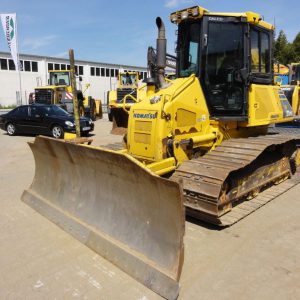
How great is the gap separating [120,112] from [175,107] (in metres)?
7.77

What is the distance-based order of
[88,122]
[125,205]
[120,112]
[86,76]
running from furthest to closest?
[86,76] → [88,122] → [120,112] → [125,205]

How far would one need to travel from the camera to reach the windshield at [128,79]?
22.1 meters

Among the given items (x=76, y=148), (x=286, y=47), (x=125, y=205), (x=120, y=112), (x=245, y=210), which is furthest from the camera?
(x=286, y=47)

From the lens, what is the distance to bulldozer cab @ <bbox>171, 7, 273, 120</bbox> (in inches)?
216

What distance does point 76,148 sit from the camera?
473cm

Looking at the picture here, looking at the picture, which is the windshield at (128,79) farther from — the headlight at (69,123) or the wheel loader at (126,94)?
the headlight at (69,123)

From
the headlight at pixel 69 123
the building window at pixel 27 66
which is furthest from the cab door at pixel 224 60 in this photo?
the building window at pixel 27 66

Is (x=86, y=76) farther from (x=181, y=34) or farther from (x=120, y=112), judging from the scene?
(x=181, y=34)

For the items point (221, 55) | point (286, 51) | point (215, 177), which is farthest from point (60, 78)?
point (286, 51)

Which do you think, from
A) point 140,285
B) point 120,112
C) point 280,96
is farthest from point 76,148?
point 120,112

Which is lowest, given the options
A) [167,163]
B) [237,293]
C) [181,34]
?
[237,293]

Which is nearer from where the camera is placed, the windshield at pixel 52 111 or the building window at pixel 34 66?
the windshield at pixel 52 111

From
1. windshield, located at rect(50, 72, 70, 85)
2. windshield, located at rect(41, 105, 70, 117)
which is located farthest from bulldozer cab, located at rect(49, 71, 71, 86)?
windshield, located at rect(41, 105, 70, 117)

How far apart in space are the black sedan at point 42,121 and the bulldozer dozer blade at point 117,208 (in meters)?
7.81
